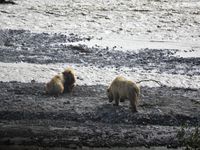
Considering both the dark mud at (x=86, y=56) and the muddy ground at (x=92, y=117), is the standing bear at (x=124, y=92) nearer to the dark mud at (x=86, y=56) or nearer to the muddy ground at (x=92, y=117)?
the muddy ground at (x=92, y=117)

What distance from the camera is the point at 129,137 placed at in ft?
31.5

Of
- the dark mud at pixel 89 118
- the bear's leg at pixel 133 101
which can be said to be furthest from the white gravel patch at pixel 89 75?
the bear's leg at pixel 133 101

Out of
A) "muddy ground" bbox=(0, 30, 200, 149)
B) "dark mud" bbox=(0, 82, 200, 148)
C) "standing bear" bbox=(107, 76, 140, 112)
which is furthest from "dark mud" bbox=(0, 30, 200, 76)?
"standing bear" bbox=(107, 76, 140, 112)

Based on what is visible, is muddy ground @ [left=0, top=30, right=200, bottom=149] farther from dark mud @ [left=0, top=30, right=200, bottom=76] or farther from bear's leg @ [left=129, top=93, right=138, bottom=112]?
dark mud @ [left=0, top=30, right=200, bottom=76]

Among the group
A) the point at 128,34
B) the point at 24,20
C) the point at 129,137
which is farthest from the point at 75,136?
the point at 24,20

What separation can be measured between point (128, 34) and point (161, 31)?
1.59 metres

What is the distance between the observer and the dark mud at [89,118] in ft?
31.0

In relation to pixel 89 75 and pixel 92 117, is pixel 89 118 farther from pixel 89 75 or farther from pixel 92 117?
pixel 89 75

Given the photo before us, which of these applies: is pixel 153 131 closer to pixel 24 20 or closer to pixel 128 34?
pixel 128 34

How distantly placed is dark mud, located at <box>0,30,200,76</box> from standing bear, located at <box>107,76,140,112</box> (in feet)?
12.6

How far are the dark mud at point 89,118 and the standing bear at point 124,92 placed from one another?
0.20 m

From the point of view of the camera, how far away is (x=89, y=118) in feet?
34.0

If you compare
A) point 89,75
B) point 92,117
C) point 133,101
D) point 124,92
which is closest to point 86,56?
point 89,75

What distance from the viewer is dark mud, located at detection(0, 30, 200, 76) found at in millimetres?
15164
